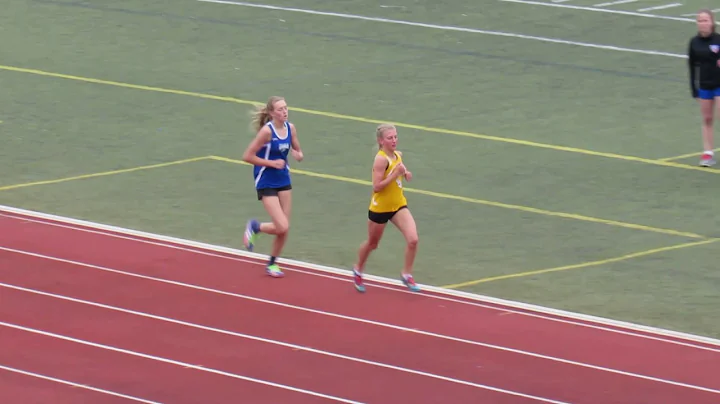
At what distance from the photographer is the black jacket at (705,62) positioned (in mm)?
17688

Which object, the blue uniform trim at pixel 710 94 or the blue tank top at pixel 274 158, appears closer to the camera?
the blue tank top at pixel 274 158

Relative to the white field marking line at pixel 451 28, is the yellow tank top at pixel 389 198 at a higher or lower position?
lower

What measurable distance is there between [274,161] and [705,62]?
6.91m

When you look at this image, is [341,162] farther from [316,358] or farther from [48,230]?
[316,358]

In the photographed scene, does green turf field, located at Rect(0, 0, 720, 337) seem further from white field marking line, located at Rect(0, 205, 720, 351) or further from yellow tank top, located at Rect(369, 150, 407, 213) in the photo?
yellow tank top, located at Rect(369, 150, 407, 213)

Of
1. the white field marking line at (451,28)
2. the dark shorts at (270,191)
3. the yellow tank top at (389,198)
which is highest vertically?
the white field marking line at (451,28)

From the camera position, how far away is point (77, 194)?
16.9m

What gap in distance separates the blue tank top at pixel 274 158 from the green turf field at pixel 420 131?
46.4 inches

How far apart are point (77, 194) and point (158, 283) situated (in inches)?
151

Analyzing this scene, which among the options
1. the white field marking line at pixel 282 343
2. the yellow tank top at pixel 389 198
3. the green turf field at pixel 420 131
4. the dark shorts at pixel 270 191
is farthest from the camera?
the green turf field at pixel 420 131

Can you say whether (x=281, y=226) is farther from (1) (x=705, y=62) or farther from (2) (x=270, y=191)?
(1) (x=705, y=62)

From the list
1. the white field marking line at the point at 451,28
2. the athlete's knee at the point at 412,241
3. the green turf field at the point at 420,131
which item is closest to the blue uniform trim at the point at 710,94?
the green turf field at the point at 420,131

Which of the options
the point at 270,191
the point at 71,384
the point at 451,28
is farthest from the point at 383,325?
the point at 451,28

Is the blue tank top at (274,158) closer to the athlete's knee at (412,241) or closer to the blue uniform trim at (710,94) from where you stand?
the athlete's knee at (412,241)
